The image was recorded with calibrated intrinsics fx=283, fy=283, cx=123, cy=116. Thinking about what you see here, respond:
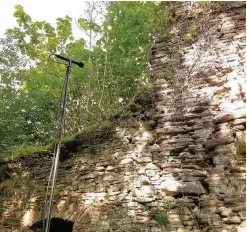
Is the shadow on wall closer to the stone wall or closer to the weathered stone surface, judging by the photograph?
the stone wall

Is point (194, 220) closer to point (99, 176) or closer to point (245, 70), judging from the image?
point (99, 176)

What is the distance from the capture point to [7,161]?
5.88 meters

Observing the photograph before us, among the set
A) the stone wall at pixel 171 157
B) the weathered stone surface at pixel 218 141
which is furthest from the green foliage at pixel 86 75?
the weathered stone surface at pixel 218 141

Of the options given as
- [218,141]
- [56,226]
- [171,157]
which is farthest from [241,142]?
[56,226]

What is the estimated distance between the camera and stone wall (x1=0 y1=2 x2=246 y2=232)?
12.3 feet

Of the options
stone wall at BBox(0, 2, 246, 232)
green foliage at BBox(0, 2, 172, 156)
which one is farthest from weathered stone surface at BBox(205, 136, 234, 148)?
green foliage at BBox(0, 2, 172, 156)

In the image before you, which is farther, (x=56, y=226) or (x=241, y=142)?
(x=56, y=226)

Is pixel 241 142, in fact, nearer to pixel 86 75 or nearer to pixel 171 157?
pixel 171 157

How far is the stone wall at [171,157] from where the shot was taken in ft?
12.3

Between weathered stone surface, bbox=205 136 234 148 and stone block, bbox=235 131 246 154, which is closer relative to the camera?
stone block, bbox=235 131 246 154

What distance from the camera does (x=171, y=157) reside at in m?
4.19

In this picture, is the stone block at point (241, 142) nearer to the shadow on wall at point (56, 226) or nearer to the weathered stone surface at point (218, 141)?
the weathered stone surface at point (218, 141)

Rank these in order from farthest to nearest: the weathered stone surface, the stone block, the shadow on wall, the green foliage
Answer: the green foliage < the shadow on wall < the weathered stone surface < the stone block

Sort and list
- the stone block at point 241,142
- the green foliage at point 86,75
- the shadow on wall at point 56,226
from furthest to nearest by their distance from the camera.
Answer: the green foliage at point 86,75
the shadow on wall at point 56,226
the stone block at point 241,142
